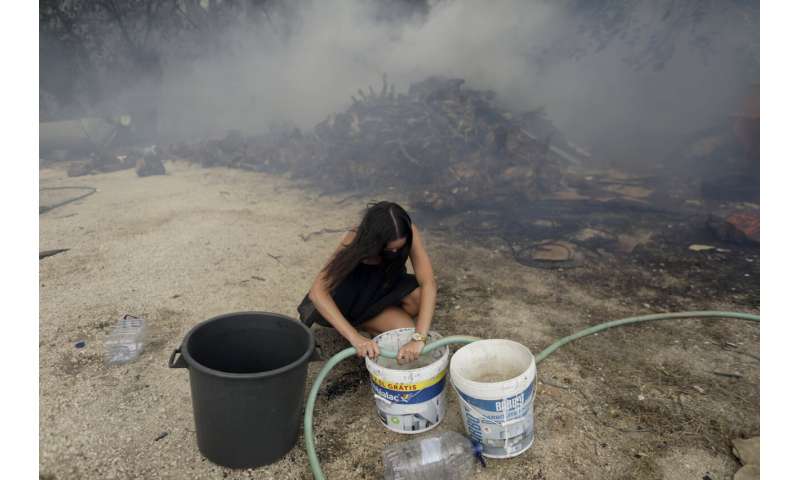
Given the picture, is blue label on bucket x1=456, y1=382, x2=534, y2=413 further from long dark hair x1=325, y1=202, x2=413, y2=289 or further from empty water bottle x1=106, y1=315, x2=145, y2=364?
empty water bottle x1=106, y1=315, x2=145, y2=364

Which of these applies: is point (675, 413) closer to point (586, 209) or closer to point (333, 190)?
point (586, 209)

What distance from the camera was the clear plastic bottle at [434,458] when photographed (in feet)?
7.30

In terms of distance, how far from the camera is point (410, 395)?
2355 millimetres

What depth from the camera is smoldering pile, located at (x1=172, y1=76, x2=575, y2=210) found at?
21.9ft

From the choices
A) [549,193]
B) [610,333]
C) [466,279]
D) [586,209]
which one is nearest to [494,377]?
[610,333]

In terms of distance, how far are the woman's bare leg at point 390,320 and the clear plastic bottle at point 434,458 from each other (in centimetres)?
86

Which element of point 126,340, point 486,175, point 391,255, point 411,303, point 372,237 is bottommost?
point 126,340

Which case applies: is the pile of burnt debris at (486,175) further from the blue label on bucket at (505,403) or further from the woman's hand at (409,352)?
the blue label on bucket at (505,403)

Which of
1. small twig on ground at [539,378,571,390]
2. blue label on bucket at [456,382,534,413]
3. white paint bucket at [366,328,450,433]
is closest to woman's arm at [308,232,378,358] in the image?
white paint bucket at [366,328,450,433]

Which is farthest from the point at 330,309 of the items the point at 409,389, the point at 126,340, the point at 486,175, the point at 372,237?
the point at 486,175

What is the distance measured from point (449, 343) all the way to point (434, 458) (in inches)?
21.8

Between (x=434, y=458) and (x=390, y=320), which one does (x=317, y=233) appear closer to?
(x=390, y=320)

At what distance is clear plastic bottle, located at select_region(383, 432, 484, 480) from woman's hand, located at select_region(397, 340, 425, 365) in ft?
1.26

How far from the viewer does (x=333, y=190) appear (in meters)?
7.41
